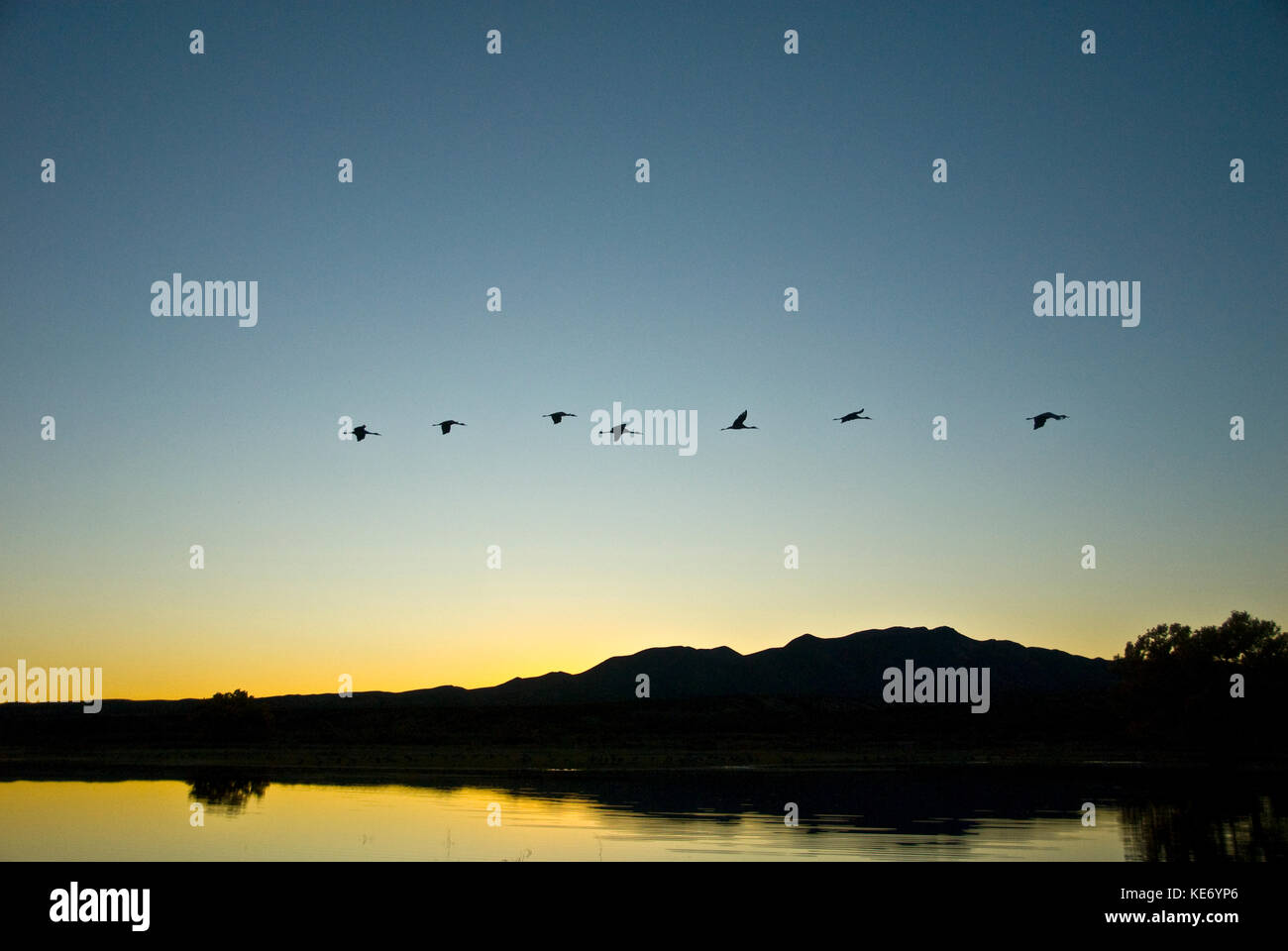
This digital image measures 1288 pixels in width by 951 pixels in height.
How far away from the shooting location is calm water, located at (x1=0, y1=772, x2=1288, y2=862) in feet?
75.7

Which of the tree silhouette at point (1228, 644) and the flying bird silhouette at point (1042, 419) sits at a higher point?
the flying bird silhouette at point (1042, 419)

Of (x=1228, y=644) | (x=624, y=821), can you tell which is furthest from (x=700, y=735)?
(x=624, y=821)

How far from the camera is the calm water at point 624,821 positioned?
23.1 m

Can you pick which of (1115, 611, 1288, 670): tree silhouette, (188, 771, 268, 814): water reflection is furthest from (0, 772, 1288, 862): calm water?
(1115, 611, 1288, 670): tree silhouette

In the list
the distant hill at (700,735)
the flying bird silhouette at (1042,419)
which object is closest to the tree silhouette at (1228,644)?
the distant hill at (700,735)

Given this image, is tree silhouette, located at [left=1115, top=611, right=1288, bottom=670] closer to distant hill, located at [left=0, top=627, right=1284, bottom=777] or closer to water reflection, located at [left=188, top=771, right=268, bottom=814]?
distant hill, located at [left=0, top=627, right=1284, bottom=777]

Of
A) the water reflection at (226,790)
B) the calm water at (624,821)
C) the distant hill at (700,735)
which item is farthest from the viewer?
the distant hill at (700,735)

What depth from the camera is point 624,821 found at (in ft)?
90.9

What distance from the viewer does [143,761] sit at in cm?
5347

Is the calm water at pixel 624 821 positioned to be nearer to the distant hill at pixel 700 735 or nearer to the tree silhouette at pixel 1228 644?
the distant hill at pixel 700 735
